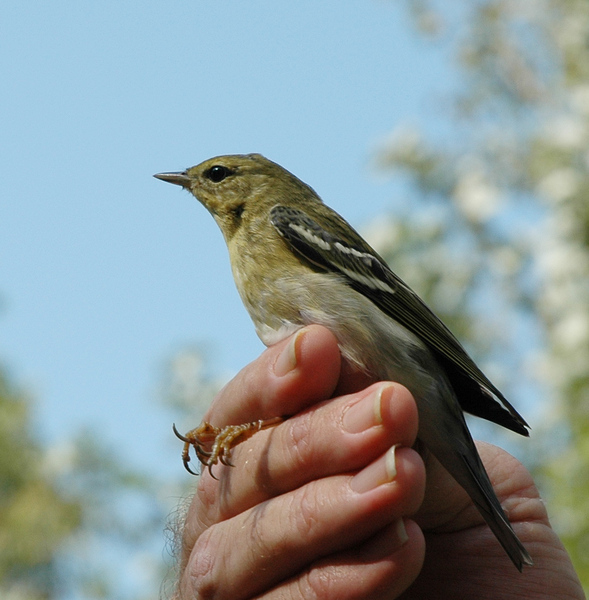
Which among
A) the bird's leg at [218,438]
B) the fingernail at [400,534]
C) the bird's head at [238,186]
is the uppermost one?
the bird's head at [238,186]

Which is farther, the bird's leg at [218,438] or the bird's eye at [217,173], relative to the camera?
the bird's eye at [217,173]

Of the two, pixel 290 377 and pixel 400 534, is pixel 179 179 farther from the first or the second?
pixel 400 534

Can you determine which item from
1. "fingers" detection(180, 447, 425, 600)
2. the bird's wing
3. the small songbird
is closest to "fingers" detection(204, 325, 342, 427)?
the small songbird

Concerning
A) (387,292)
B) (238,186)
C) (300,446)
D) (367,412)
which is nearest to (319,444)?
(300,446)

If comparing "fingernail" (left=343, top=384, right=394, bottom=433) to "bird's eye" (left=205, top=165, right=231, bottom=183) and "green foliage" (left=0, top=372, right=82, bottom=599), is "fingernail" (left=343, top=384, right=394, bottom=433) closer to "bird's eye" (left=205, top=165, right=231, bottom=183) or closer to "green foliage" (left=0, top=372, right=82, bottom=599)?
"bird's eye" (left=205, top=165, right=231, bottom=183)

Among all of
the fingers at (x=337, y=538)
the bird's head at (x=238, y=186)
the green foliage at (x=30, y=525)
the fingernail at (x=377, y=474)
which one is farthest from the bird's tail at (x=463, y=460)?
the green foliage at (x=30, y=525)

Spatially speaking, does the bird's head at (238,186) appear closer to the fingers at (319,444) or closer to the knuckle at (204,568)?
the fingers at (319,444)

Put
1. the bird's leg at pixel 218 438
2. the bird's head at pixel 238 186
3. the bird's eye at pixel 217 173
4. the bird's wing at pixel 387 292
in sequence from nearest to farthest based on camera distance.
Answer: the bird's leg at pixel 218 438, the bird's wing at pixel 387 292, the bird's head at pixel 238 186, the bird's eye at pixel 217 173

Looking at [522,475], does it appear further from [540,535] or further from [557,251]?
[557,251]
